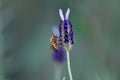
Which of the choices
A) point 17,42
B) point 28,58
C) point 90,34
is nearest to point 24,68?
point 28,58

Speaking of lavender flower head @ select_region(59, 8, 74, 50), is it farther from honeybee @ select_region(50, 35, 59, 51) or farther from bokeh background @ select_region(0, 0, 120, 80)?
bokeh background @ select_region(0, 0, 120, 80)

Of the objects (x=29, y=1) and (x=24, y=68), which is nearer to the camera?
(x=24, y=68)

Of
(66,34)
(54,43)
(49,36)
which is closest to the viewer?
(66,34)

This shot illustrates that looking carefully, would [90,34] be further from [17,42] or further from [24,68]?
[17,42]

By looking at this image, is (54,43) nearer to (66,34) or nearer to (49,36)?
(66,34)

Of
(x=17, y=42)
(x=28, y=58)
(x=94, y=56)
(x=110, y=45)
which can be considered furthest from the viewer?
(x=17, y=42)

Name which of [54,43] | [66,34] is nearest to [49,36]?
[54,43]

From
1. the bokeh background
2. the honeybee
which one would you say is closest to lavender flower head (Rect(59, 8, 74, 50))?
the honeybee

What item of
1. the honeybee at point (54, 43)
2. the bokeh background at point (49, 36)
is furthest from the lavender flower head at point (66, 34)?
the bokeh background at point (49, 36)
